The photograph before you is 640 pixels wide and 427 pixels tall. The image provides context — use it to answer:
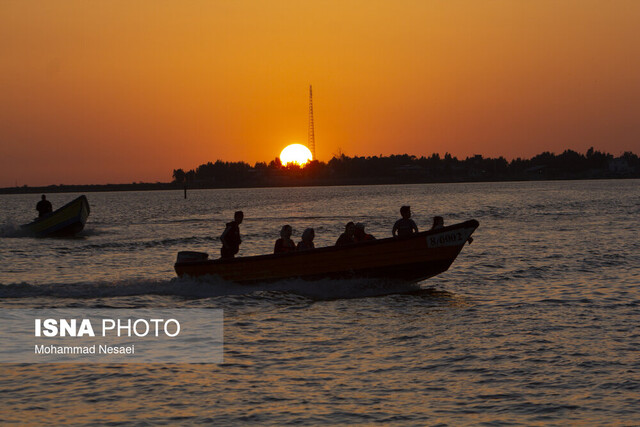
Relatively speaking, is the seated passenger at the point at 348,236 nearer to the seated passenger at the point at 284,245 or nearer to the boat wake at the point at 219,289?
the boat wake at the point at 219,289

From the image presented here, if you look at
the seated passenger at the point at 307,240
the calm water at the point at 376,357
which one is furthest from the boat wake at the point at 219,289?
the seated passenger at the point at 307,240

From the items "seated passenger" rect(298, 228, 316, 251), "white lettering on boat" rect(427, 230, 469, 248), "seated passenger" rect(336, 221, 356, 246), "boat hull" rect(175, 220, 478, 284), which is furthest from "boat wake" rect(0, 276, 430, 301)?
"white lettering on boat" rect(427, 230, 469, 248)

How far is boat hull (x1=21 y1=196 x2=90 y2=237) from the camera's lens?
4431cm

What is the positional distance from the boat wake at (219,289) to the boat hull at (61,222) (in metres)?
24.1

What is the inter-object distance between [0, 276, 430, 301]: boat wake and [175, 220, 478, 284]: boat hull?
0.63 feet

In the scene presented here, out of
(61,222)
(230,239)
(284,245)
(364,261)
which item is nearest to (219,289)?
(230,239)

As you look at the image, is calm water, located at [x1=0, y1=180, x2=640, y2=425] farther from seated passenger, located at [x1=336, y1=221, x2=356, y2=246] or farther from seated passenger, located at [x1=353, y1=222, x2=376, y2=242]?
seated passenger, located at [x1=353, y1=222, x2=376, y2=242]

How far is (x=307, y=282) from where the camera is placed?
64.2 ft

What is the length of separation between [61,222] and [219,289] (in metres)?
27.7

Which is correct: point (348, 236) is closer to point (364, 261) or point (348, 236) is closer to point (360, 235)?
point (360, 235)

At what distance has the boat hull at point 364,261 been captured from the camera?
1922cm

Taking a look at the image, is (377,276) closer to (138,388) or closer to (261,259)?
(261,259)

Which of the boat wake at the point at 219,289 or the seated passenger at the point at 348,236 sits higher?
the seated passenger at the point at 348,236

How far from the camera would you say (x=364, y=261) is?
19.4 meters
